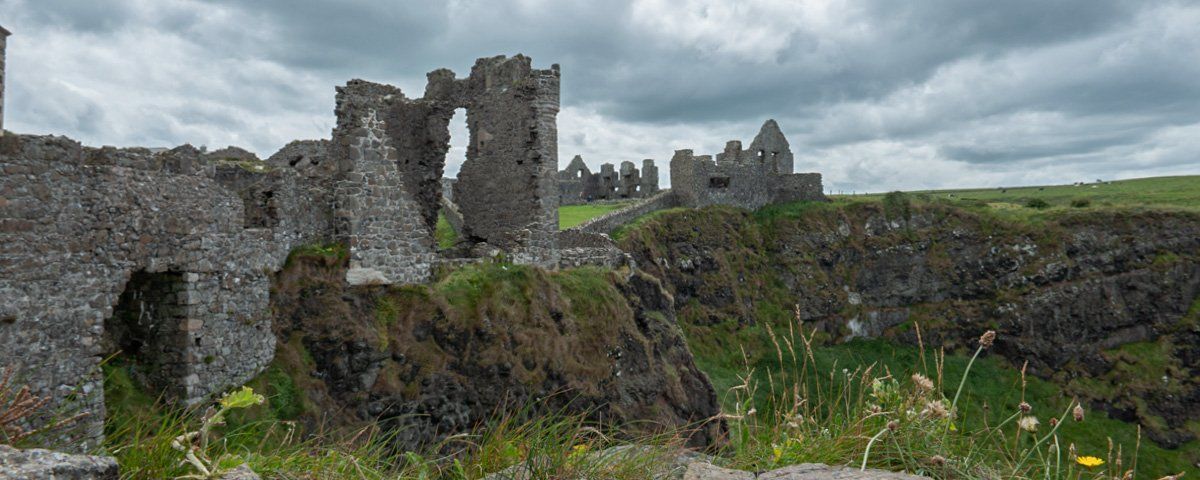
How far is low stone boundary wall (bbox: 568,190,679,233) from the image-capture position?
34.2m

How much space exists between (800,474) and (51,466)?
3.70 metres

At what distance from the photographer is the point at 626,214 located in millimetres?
39312

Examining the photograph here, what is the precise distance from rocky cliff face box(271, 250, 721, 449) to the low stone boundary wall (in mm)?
12649

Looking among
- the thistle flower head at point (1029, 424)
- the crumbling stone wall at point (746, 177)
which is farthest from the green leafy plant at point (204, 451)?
the crumbling stone wall at point (746, 177)

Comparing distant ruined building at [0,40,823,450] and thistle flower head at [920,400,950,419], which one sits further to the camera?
distant ruined building at [0,40,823,450]

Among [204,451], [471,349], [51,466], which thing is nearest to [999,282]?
[471,349]

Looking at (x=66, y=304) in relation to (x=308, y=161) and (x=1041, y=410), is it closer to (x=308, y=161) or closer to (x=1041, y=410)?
(x=308, y=161)

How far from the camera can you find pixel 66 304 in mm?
9117

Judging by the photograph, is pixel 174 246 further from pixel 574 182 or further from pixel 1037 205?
pixel 1037 205

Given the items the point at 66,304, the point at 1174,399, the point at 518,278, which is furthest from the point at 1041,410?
the point at 66,304

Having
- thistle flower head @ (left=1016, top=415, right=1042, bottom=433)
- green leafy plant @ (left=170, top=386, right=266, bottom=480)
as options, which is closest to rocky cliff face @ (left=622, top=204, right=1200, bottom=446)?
thistle flower head @ (left=1016, top=415, right=1042, bottom=433)

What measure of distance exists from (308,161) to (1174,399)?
49.9 m

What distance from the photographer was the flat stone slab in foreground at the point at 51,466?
2.88m

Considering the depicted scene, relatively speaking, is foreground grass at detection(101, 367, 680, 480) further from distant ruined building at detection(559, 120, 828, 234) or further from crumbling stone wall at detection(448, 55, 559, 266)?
distant ruined building at detection(559, 120, 828, 234)
